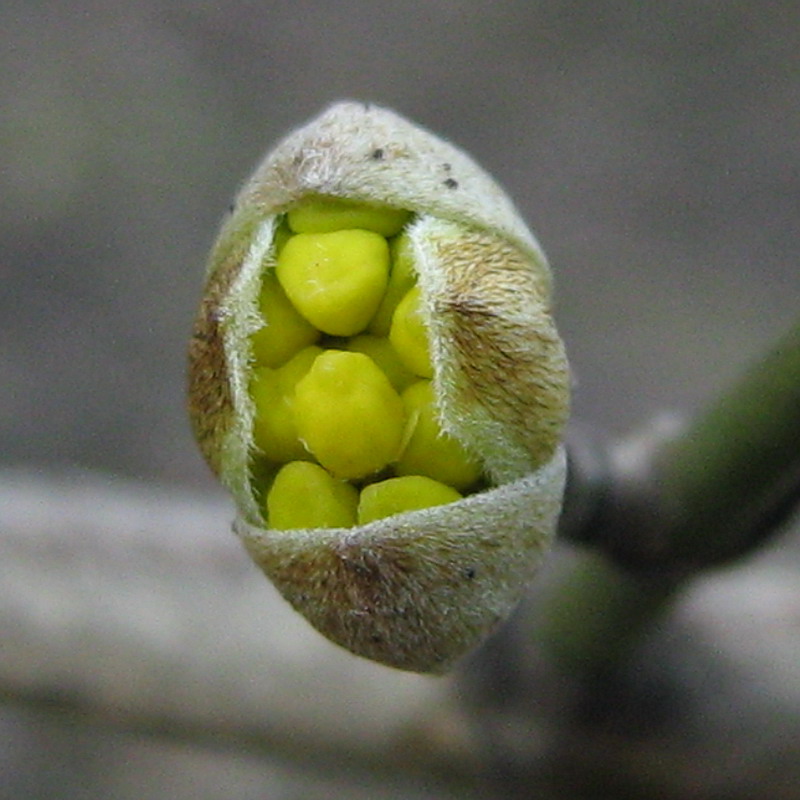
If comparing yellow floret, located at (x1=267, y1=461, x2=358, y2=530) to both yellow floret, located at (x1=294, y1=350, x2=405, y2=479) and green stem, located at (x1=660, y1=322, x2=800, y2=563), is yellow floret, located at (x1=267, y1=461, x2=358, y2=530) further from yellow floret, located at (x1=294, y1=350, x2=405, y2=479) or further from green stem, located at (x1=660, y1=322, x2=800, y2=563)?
green stem, located at (x1=660, y1=322, x2=800, y2=563)

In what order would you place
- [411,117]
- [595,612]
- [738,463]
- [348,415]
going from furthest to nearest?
[411,117]
[595,612]
[738,463]
[348,415]

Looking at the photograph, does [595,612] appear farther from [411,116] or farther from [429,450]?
[411,116]

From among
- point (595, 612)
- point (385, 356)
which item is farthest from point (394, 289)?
point (595, 612)

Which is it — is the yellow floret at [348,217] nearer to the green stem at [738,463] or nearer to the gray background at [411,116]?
the green stem at [738,463]

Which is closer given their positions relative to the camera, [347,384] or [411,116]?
[347,384]

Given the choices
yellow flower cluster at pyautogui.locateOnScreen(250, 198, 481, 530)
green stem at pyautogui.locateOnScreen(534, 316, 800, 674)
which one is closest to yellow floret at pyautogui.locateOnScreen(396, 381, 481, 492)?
yellow flower cluster at pyautogui.locateOnScreen(250, 198, 481, 530)

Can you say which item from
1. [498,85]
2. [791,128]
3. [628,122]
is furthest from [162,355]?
[791,128]

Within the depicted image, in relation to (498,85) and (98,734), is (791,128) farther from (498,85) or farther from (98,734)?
(98,734)

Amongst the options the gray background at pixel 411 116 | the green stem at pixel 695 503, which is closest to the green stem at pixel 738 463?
the green stem at pixel 695 503

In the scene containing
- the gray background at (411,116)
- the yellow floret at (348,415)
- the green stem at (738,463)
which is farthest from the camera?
the gray background at (411,116)
